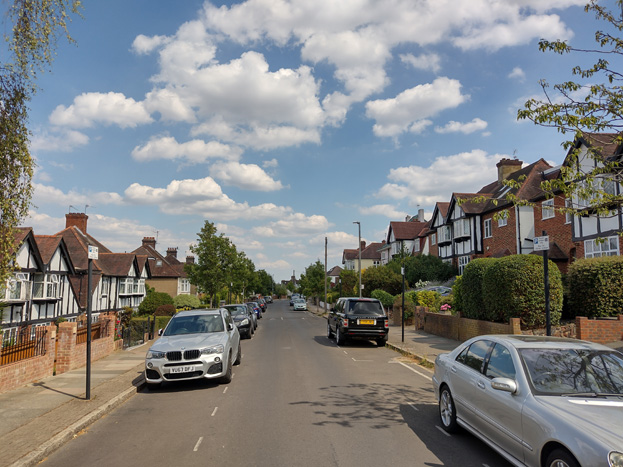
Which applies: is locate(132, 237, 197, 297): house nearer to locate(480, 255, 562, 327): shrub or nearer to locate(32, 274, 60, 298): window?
locate(32, 274, 60, 298): window

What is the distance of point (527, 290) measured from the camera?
1373 cm

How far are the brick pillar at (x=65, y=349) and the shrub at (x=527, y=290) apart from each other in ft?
40.9

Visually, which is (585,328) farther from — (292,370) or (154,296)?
(154,296)

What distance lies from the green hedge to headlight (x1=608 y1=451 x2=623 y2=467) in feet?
39.6

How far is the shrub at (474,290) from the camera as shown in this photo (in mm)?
16078

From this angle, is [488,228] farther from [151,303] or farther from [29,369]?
[29,369]

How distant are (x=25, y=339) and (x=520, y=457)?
392 inches

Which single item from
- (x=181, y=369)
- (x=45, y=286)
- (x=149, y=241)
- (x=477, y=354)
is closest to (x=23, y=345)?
(x=181, y=369)

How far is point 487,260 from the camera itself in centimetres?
1600

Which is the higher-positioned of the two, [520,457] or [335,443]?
[520,457]

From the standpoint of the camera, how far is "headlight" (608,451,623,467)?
3.29m

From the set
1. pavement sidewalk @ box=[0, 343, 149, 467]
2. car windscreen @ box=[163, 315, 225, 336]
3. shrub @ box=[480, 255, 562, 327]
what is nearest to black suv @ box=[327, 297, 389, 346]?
shrub @ box=[480, 255, 562, 327]

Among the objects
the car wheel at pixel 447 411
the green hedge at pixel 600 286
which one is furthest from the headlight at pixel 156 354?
the green hedge at pixel 600 286

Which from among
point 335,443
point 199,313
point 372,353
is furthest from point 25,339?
point 372,353
